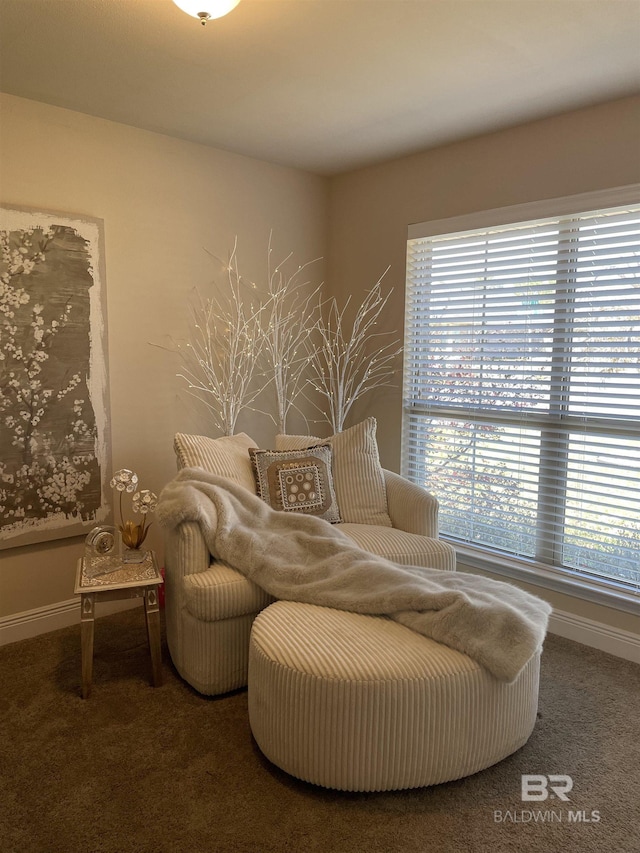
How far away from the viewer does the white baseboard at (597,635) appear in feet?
9.25

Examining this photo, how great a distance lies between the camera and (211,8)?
182 centimetres

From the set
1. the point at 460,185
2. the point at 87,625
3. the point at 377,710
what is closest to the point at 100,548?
the point at 87,625

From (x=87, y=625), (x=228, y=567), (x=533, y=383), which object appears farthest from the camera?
(x=533, y=383)

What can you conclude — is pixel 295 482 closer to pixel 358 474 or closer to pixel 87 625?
pixel 358 474

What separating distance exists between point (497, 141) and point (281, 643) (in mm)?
2710

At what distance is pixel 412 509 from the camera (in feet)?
9.87

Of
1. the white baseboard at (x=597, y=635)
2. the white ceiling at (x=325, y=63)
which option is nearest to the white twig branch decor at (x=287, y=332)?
the white ceiling at (x=325, y=63)

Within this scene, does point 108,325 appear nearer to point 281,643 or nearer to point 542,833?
point 281,643

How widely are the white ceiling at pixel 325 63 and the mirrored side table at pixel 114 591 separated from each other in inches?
78.8

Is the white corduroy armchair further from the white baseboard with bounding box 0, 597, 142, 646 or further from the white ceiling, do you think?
the white ceiling

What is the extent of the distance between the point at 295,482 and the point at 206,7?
1.90 m

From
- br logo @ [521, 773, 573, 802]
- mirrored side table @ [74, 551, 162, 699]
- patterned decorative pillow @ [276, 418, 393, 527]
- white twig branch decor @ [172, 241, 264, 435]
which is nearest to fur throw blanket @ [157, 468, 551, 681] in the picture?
mirrored side table @ [74, 551, 162, 699]

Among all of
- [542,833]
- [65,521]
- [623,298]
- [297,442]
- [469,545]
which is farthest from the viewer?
[469,545]

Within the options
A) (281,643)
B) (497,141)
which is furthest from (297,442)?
(497,141)
